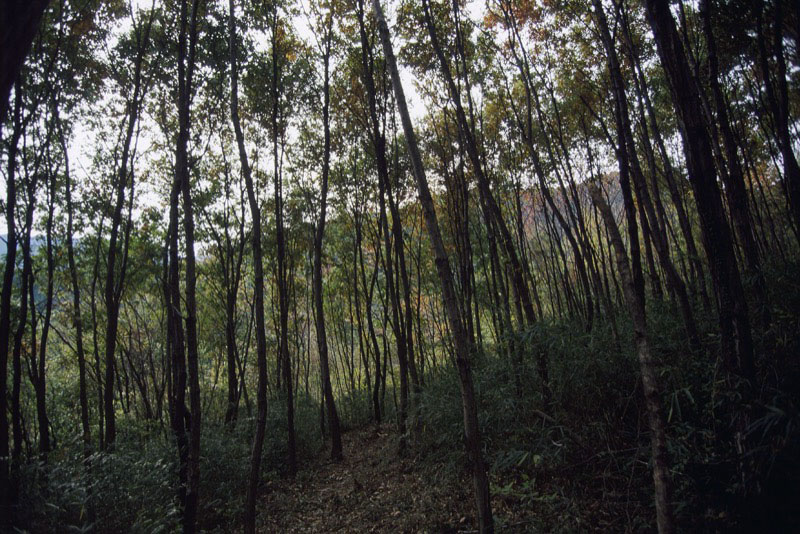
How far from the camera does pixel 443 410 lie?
593cm

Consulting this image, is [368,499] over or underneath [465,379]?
underneath

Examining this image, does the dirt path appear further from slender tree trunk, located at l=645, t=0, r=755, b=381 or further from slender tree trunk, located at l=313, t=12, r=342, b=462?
slender tree trunk, located at l=645, t=0, r=755, b=381

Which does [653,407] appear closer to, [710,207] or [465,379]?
[465,379]

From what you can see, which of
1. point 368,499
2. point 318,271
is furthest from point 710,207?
point 318,271

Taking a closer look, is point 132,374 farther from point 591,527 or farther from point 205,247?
point 591,527

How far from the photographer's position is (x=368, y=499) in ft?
19.9

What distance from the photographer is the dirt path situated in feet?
15.4

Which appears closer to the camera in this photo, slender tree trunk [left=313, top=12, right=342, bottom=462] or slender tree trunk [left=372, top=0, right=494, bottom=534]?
slender tree trunk [left=372, top=0, right=494, bottom=534]

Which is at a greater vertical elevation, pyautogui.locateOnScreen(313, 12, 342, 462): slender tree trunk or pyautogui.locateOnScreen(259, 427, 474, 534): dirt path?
pyautogui.locateOnScreen(313, 12, 342, 462): slender tree trunk

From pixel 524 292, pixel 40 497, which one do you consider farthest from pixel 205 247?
pixel 524 292

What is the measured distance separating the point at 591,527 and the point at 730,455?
4.30 feet

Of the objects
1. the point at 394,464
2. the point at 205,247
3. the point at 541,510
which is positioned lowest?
Result: the point at 394,464

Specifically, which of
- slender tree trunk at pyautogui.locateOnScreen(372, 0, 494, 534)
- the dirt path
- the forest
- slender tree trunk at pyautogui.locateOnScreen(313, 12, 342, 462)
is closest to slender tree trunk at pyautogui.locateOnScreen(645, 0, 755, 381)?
the forest

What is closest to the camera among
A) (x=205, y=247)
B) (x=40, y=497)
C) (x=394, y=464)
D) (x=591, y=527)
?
(x=591, y=527)
